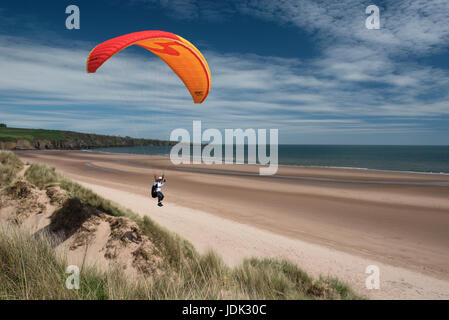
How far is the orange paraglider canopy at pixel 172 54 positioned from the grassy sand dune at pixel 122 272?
3791 mm

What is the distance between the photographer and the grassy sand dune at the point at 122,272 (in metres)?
3.38

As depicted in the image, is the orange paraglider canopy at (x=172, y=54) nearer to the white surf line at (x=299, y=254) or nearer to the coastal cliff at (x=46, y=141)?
the white surf line at (x=299, y=254)

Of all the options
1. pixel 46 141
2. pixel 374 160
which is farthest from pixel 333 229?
pixel 46 141

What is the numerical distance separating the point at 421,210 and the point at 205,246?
15473mm

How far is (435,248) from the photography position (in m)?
9.45

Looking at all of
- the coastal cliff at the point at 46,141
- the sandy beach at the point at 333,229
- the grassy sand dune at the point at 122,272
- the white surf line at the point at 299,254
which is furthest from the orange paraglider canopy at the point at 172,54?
the coastal cliff at the point at 46,141

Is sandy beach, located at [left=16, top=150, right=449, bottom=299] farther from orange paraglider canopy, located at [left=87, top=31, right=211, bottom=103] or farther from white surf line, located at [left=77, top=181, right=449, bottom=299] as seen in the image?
orange paraglider canopy, located at [left=87, top=31, right=211, bottom=103]

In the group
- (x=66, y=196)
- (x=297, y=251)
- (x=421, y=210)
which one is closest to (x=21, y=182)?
(x=66, y=196)

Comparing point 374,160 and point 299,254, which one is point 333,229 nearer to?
point 299,254

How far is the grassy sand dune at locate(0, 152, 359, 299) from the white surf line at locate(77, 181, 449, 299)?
1.46 m

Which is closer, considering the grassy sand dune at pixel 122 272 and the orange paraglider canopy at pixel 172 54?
the grassy sand dune at pixel 122 272

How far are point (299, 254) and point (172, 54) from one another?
8.17 meters

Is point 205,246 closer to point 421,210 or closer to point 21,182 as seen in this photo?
point 21,182
